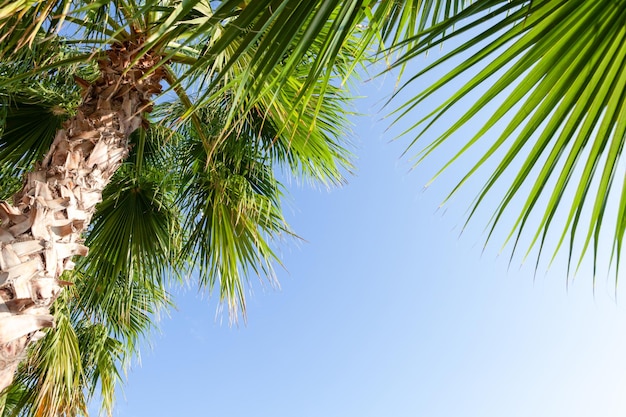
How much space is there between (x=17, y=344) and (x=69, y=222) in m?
0.47

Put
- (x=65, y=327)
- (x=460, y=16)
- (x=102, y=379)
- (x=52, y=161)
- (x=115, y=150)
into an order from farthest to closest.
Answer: (x=102, y=379) < (x=65, y=327) < (x=115, y=150) < (x=52, y=161) < (x=460, y=16)

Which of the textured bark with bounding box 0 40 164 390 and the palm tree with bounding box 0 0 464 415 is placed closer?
the textured bark with bounding box 0 40 164 390

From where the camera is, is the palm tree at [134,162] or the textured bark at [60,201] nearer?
Result: the textured bark at [60,201]

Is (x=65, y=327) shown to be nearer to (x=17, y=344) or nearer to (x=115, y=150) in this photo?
(x=115, y=150)

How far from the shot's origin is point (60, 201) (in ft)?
6.00

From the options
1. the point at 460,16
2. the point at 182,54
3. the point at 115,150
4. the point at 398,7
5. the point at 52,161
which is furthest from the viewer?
the point at 182,54

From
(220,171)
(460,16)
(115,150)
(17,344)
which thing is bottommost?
(17,344)

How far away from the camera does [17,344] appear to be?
1.53 meters

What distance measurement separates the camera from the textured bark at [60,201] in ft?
5.05

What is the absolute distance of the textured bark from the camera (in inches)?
60.6

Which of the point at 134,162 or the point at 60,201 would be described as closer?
the point at 60,201

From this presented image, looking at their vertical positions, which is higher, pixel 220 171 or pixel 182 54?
pixel 182 54

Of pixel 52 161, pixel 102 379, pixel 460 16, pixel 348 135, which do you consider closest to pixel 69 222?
pixel 52 161

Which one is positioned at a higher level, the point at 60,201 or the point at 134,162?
the point at 134,162
